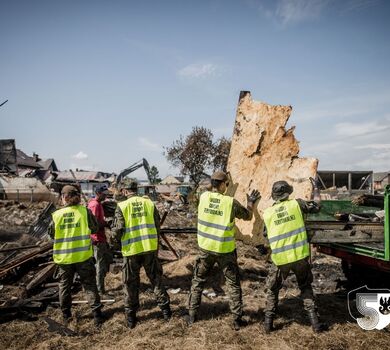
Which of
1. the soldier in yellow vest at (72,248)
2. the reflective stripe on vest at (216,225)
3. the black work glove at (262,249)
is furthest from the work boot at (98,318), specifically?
the black work glove at (262,249)

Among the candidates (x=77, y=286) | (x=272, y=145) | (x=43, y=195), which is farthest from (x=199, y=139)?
(x=77, y=286)

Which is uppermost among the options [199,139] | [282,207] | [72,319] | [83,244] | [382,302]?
[199,139]

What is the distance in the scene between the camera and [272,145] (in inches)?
289

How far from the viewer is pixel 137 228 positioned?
175 inches

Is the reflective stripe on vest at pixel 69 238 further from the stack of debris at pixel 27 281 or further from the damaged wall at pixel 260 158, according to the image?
the damaged wall at pixel 260 158

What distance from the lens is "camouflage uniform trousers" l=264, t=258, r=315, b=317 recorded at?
392 cm

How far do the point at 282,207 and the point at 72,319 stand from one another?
358 centimetres

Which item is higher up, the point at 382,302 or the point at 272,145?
the point at 272,145

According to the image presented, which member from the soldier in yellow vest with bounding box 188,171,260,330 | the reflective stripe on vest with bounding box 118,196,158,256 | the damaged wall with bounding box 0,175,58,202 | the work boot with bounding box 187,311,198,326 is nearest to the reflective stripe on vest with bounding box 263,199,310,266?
the soldier in yellow vest with bounding box 188,171,260,330

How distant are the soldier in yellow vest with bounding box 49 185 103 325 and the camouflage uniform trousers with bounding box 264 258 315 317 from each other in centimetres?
249

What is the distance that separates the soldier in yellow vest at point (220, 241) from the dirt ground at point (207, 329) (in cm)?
30

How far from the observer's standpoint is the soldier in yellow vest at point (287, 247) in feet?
12.8

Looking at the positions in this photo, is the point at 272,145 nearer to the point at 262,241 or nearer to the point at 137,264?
the point at 262,241

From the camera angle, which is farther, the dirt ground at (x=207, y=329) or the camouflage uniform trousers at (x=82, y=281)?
the camouflage uniform trousers at (x=82, y=281)
